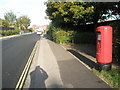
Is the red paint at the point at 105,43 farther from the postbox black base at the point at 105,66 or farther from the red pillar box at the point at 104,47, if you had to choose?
the postbox black base at the point at 105,66

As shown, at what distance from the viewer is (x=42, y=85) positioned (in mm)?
4613

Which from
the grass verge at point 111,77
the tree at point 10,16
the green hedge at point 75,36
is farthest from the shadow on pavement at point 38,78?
the tree at point 10,16

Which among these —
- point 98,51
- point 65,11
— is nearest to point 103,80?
point 98,51

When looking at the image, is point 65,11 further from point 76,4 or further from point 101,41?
point 101,41

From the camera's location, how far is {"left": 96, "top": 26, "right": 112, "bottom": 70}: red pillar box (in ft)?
17.2

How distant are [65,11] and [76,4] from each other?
1.76 metres

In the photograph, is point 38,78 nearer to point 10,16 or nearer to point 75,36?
point 75,36

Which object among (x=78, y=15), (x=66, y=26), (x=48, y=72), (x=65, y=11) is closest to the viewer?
(x=48, y=72)

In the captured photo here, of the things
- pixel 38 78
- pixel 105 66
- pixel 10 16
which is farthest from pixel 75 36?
pixel 10 16

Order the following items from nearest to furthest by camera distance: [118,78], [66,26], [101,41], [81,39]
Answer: [118,78] < [101,41] < [81,39] < [66,26]

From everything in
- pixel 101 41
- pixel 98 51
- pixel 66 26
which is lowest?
pixel 98 51

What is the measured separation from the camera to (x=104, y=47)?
532 cm

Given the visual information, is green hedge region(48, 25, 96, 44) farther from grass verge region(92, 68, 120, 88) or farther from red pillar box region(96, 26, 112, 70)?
red pillar box region(96, 26, 112, 70)

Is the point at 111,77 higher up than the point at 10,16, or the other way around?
the point at 10,16
